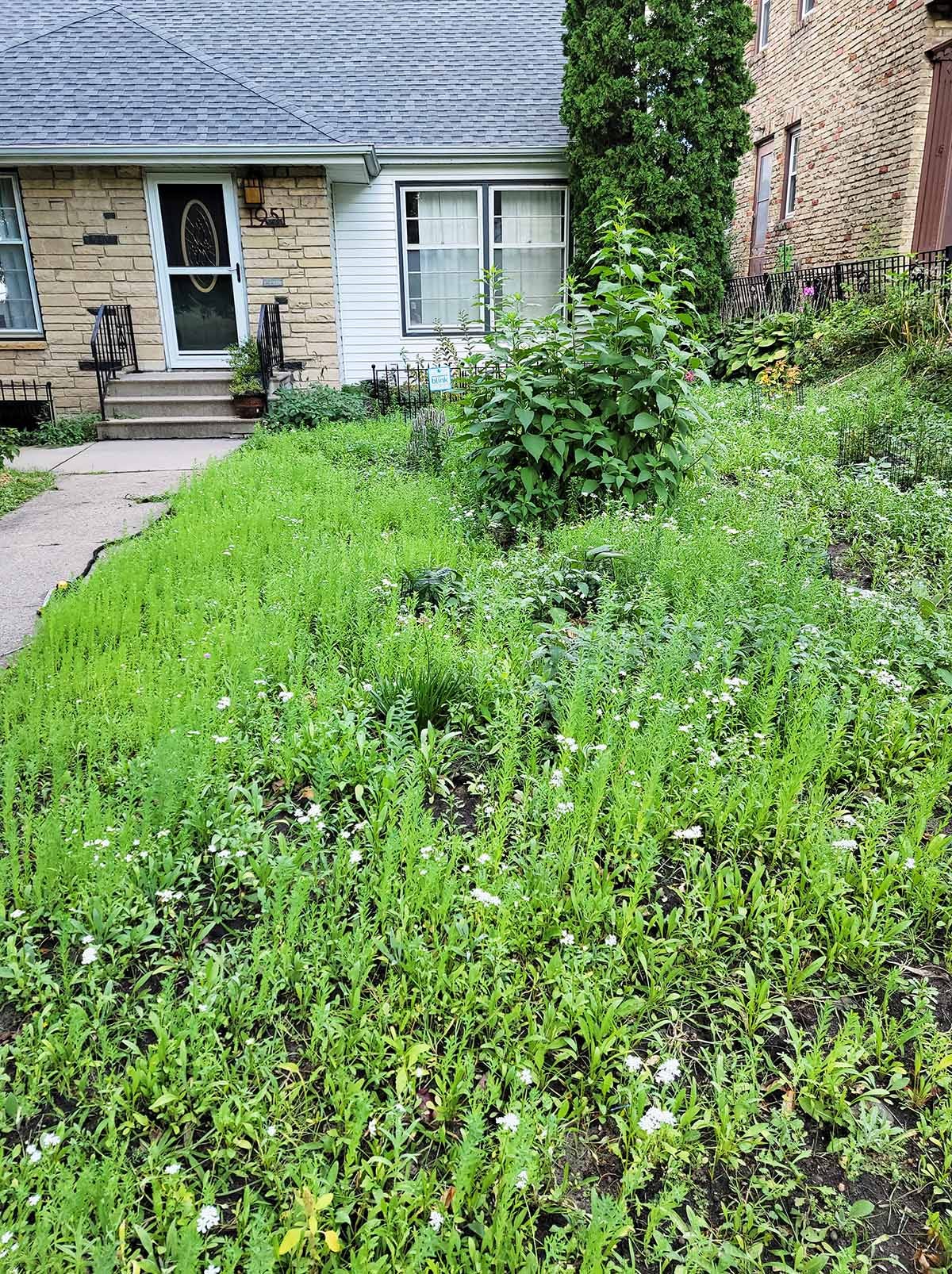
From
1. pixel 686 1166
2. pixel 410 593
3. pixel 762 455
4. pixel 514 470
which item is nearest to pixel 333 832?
pixel 686 1166

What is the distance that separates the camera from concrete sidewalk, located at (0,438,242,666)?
432cm

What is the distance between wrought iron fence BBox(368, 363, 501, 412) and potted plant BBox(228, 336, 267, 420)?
4.99ft

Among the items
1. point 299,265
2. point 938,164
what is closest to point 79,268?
point 299,265

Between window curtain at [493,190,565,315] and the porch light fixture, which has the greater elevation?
the porch light fixture

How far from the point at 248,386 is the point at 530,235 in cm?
495

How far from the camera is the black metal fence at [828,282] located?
30.5ft

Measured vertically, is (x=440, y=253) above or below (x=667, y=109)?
below

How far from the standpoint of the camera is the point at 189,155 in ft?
32.9

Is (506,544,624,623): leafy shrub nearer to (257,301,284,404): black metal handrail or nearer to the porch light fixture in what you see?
(257,301,284,404): black metal handrail

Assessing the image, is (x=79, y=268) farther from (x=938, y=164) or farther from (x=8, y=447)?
(x=938, y=164)

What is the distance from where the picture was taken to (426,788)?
2637 mm

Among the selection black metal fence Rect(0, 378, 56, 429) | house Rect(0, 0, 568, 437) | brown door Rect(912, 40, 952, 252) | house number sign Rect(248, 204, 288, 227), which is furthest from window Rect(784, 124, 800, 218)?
black metal fence Rect(0, 378, 56, 429)

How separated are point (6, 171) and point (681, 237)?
813 cm

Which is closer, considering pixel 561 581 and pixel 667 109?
pixel 561 581
